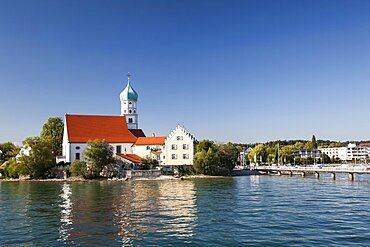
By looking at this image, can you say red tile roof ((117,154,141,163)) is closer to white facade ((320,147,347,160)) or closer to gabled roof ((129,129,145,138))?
gabled roof ((129,129,145,138))

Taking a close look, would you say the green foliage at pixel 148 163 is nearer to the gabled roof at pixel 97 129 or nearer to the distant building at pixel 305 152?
the gabled roof at pixel 97 129

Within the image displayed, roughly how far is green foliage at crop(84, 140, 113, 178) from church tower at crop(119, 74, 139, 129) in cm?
2056

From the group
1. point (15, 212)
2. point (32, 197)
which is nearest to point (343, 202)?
point (15, 212)

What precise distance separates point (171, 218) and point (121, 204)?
9002mm

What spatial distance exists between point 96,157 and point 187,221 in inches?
1837

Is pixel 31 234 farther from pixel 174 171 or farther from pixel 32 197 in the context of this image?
pixel 174 171

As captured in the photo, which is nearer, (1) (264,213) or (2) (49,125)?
(1) (264,213)

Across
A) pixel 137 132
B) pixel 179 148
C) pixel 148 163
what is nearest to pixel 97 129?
pixel 137 132

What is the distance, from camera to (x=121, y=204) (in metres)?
35.2

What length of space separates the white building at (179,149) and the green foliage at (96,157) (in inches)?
558

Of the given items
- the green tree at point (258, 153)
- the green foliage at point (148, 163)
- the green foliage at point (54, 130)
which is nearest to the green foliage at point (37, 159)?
the green foliage at point (54, 130)

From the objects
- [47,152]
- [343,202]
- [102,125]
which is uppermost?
[102,125]

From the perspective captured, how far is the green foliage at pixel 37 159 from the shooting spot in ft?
234

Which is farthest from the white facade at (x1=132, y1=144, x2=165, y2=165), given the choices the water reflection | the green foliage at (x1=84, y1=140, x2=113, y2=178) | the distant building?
the distant building
